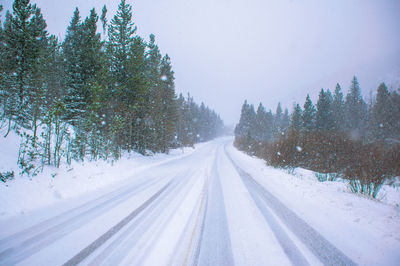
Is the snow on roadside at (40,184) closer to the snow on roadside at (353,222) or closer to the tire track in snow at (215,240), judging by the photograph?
the tire track in snow at (215,240)

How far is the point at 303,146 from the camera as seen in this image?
13.1m

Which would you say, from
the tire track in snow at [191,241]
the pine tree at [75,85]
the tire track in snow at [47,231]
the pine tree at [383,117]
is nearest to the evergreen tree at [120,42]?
the pine tree at [75,85]

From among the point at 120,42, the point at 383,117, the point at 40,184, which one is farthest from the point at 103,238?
the point at 383,117

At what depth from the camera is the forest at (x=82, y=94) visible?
8.10 m

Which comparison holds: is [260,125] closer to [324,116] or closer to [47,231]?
[324,116]

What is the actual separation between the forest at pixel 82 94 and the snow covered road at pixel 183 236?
3639 mm

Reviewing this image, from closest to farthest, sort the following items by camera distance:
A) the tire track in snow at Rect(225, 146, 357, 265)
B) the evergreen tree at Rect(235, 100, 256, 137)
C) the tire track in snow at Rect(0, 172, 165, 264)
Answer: the tire track in snow at Rect(225, 146, 357, 265) → the tire track in snow at Rect(0, 172, 165, 264) → the evergreen tree at Rect(235, 100, 256, 137)

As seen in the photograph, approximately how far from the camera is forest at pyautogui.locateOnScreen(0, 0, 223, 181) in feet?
26.6

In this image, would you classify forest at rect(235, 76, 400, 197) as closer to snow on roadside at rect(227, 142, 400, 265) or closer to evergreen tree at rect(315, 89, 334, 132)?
evergreen tree at rect(315, 89, 334, 132)

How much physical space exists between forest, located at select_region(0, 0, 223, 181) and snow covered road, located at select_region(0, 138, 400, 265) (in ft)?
11.9

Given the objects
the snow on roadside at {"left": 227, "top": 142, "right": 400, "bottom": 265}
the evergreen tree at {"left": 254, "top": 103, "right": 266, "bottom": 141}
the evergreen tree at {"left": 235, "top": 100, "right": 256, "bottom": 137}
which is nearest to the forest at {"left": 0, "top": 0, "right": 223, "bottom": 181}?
the snow on roadside at {"left": 227, "top": 142, "right": 400, "bottom": 265}

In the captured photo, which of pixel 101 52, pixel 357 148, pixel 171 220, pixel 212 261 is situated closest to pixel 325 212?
pixel 212 261

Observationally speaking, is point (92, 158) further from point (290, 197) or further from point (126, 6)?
point (126, 6)

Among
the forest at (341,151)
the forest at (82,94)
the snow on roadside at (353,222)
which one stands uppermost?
the forest at (82,94)
